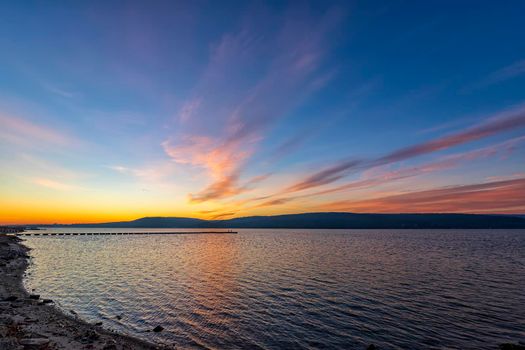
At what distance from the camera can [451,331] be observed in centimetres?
2692

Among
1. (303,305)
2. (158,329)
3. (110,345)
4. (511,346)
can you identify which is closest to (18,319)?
(110,345)

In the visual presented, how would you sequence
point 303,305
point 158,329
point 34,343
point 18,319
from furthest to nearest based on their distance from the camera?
point 303,305
point 158,329
point 18,319
point 34,343

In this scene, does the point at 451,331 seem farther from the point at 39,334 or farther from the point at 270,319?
the point at 39,334

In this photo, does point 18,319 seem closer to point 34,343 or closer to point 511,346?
point 34,343

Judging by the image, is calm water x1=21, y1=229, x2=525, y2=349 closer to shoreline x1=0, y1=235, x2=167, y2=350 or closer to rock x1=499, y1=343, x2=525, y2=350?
rock x1=499, y1=343, x2=525, y2=350

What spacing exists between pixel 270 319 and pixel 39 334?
66.8 feet

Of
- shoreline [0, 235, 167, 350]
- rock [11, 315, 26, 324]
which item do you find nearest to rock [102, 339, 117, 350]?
shoreline [0, 235, 167, 350]

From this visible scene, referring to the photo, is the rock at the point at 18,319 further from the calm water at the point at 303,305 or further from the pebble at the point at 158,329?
the pebble at the point at 158,329

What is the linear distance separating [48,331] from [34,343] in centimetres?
448

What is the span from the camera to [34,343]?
64.4 ft

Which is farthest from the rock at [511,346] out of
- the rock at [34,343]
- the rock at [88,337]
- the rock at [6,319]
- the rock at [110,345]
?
the rock at [6,319]

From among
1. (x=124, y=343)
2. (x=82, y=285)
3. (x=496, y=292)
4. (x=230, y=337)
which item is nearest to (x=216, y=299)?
(x=230, y=337)

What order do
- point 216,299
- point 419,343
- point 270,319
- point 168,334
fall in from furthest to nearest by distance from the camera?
point 216,299 → point 270,319 → point 168,334 → point 419,343

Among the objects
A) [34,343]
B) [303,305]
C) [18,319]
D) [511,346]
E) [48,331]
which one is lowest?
[511,346]
